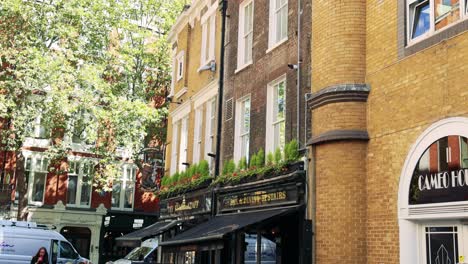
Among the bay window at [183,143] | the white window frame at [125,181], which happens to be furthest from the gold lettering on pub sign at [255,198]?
the white window frame at [125,181]

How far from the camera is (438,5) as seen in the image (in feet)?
29.7

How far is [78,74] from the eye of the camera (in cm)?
2716

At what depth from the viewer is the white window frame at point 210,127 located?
60.2 feet

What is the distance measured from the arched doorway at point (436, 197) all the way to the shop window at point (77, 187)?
28.4m

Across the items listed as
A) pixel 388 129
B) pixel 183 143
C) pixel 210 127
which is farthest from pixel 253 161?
pixel 183 143

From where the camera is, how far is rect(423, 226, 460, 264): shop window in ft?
27.0

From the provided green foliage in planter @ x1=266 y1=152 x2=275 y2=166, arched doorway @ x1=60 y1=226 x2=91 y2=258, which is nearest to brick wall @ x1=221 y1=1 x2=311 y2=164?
green foliage in planter @ x1=266 y1=152 x2=275 y2=166

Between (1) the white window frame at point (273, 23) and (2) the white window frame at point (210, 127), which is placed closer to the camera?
(1) the white window frame at point (273, 23)

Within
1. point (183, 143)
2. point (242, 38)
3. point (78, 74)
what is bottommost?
point (183, 143)

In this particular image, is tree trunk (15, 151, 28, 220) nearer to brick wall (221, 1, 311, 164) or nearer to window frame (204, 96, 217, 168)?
window frame (204, 96, 217, 168)

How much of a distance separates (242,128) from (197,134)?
14.6 feet

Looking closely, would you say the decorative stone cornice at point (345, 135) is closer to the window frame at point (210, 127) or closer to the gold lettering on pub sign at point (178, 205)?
the window frame at point (210, 127)

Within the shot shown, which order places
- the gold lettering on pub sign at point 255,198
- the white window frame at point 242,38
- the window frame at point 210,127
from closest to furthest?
the gold lettering on pub sign at point 255,198 < the white window frame at point 242,38 < the window frame at point 210,127

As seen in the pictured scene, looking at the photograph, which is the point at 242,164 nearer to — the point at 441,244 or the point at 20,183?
the point at 441,244
